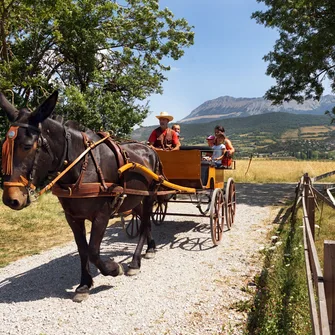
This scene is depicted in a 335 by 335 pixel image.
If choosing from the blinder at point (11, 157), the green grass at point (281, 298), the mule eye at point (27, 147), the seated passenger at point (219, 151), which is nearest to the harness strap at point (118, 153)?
the blinder at point (11, 157)

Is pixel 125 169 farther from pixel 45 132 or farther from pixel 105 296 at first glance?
Answer: pixel 105 296

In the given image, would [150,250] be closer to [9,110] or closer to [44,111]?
[44,111]

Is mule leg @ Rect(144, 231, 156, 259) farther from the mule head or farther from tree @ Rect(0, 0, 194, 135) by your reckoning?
tree @ Rect(0, 0, 194, 135)

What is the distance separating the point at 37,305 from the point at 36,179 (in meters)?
1.63

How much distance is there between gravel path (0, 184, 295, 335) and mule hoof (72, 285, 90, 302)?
0.07 m

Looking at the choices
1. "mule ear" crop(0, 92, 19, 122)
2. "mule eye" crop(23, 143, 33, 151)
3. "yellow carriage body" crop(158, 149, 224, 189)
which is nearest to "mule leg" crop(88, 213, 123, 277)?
"mule eye" crop(23, 143, 33, 151)

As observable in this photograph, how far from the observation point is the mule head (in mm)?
3395

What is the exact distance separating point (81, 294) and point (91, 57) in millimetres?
12721

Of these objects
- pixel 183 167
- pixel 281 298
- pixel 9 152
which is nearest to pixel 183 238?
pixel 183 167

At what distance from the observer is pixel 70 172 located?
404 centimetres

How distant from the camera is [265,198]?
1403 centimetres

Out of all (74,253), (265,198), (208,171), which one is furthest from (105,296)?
(265,198)

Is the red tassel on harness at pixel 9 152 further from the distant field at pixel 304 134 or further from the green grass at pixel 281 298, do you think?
the distant field at pixel 304 134

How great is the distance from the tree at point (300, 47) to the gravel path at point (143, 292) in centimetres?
840
